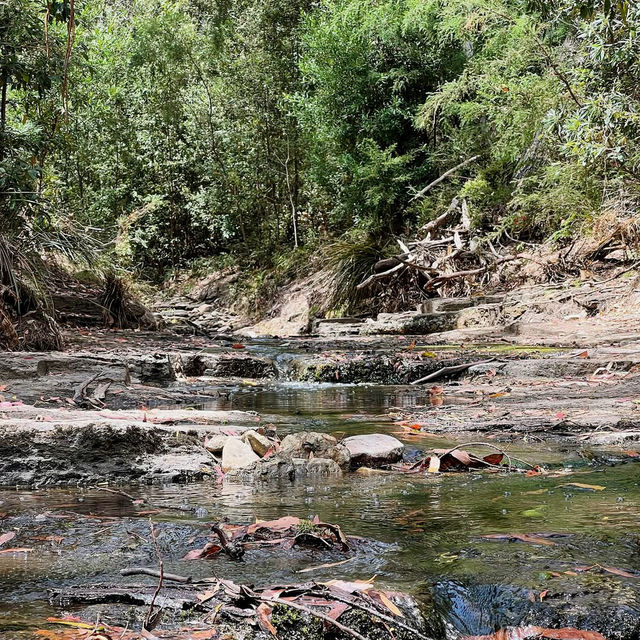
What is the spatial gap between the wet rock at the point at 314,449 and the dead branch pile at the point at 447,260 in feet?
31.7

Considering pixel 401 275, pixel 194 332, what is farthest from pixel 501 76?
pixel 194 332

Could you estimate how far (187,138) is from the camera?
21.1 m

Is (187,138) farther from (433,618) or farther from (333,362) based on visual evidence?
(433,618)

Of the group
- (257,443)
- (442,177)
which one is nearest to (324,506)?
(257,443)

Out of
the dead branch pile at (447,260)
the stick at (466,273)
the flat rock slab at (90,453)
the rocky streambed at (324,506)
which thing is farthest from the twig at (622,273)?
the flat rock slab at (90,453)

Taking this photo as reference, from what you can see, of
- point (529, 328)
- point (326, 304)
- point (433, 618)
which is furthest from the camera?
point (326, 304)

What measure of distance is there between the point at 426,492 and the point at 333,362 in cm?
492

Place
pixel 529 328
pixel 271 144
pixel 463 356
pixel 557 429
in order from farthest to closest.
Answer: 1. pixel 271 144
2. pixel 529 328
3. pixel 463 356
4. pixel 557 429

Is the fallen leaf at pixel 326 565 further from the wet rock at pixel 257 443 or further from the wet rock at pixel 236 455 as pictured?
the wet rock at pixel 257 443

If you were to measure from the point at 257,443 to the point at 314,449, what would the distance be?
0.99 ft

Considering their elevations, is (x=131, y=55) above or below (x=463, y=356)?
above

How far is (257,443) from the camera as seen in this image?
3.41 m

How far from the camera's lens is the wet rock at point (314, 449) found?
10.7 ft

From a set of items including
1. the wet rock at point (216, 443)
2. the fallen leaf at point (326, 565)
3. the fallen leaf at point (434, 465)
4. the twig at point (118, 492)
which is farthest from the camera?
the wet rock at point (216, 443)
